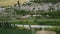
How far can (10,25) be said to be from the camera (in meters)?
2.61

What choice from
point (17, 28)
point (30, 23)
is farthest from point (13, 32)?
point (30, 23)

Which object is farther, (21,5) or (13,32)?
(21,5)

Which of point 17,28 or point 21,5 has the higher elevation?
point 21,5

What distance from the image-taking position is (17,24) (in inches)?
103

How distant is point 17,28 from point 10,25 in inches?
4.2

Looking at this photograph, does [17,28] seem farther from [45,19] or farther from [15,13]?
[45,19]

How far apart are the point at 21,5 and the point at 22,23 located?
296mm

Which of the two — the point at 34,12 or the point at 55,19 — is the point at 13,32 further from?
the point at 55,19

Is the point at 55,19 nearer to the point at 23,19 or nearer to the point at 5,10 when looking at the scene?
the point at 23,19

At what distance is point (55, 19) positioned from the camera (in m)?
2.61

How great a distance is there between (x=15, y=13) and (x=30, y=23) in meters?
0.28

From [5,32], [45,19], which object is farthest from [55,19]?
[5,32]

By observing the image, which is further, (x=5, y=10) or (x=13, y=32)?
(x=5, y=10)

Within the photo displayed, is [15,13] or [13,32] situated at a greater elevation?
[15,13]
